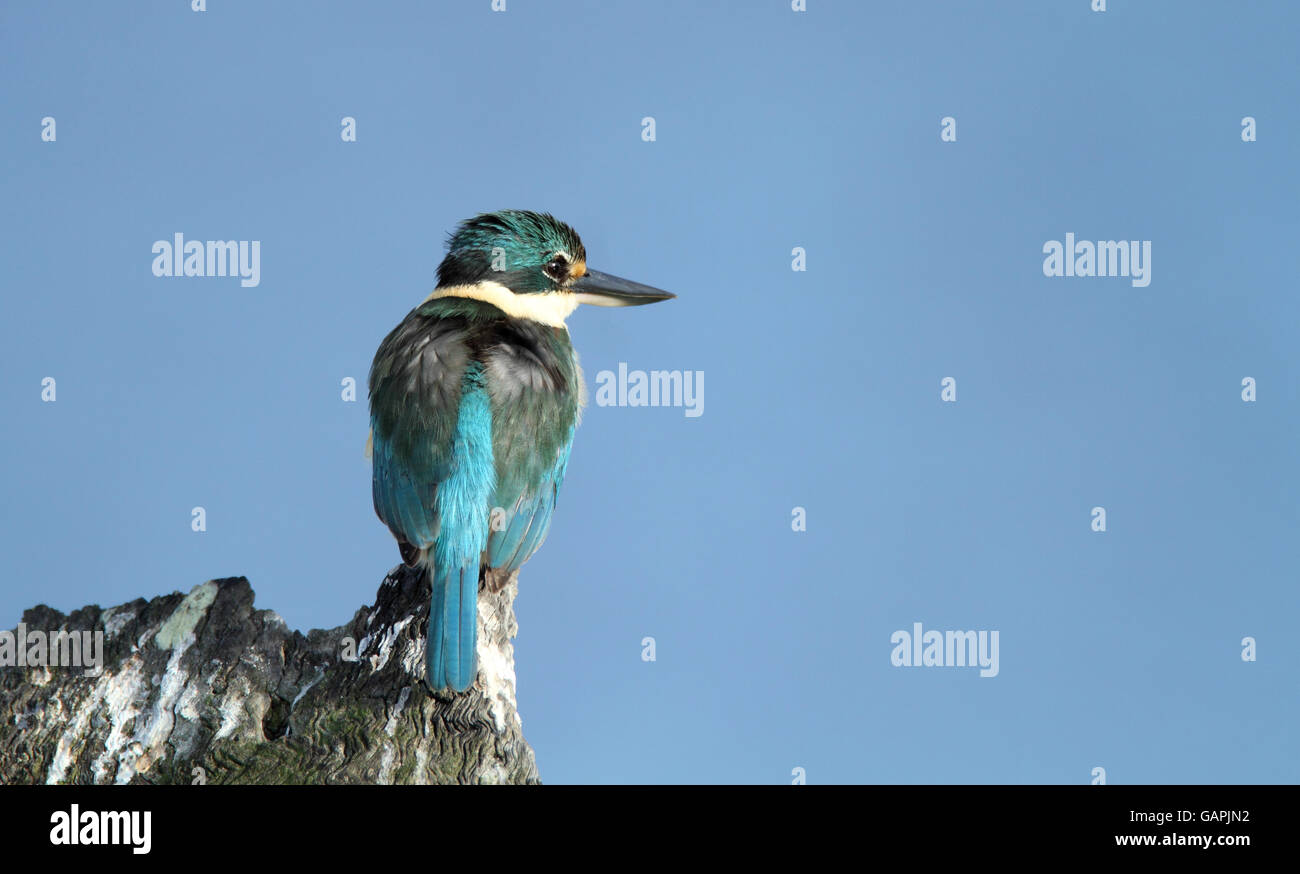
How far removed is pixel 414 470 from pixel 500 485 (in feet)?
1.11

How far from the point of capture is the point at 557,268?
5598 mm

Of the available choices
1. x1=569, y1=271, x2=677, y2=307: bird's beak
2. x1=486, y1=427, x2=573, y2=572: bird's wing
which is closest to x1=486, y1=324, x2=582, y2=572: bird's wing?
x1=486, y1=427, x2=573, y2=572: bird's wing

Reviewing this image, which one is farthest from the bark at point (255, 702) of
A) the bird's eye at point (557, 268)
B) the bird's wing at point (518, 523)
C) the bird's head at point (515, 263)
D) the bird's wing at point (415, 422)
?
the bird's eye at point (557, 268)

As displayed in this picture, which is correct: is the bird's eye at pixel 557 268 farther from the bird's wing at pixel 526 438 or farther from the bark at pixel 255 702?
the bark at pixel 255 702

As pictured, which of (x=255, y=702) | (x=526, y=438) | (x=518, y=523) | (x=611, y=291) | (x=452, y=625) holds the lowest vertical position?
(x=255, y=702)

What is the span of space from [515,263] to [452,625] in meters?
1.92

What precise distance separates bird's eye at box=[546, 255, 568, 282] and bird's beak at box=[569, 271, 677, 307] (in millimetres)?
95

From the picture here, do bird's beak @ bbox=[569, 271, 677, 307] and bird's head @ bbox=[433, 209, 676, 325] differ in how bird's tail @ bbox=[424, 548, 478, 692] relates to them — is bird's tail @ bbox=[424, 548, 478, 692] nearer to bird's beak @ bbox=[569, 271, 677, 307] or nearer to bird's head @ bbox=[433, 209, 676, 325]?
bird's head @ bbox=[433, 209, 676, 325]

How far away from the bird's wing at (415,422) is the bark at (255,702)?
12.3 inches

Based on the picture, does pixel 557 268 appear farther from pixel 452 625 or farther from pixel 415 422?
pixel 452 625

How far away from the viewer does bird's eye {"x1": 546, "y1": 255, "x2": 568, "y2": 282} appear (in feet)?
18.2

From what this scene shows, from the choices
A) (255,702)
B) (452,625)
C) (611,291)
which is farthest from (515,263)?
(255,702)
